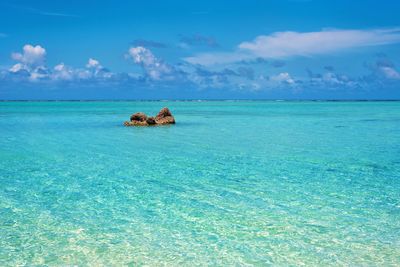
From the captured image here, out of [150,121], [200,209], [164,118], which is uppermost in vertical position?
[164,118]

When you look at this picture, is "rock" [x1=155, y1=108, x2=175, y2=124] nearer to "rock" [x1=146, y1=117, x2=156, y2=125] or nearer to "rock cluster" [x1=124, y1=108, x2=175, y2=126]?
"rock cluster" [x1=124, y1=108, x2=175, y2=126]

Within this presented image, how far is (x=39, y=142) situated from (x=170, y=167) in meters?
12.6

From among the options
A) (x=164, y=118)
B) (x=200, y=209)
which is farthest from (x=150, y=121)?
(x=200, y=209)

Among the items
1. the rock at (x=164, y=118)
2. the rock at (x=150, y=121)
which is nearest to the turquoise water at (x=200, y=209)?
the rock at (x=150, y=121)

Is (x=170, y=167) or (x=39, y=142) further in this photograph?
(x=39, y=142)

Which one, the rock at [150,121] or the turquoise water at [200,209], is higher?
the rock at [150,121]

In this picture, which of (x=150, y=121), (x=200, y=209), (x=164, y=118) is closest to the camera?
(x=200, y=209)

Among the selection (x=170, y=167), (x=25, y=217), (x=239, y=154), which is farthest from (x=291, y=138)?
(x=25, y=217)

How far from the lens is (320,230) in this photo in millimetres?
8266

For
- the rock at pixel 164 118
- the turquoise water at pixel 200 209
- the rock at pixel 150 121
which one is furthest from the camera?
the rock at pixel 164 118

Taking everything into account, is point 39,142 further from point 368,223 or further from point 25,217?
point 368,223

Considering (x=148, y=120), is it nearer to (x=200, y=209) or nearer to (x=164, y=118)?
(x=164, y=118)

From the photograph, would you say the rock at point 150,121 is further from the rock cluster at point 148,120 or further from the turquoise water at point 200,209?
the turquoise water at point 200,209

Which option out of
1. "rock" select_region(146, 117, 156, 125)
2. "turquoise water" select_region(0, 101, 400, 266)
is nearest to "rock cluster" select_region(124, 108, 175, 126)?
"rock" select_region(146, 117, 156, 125)
